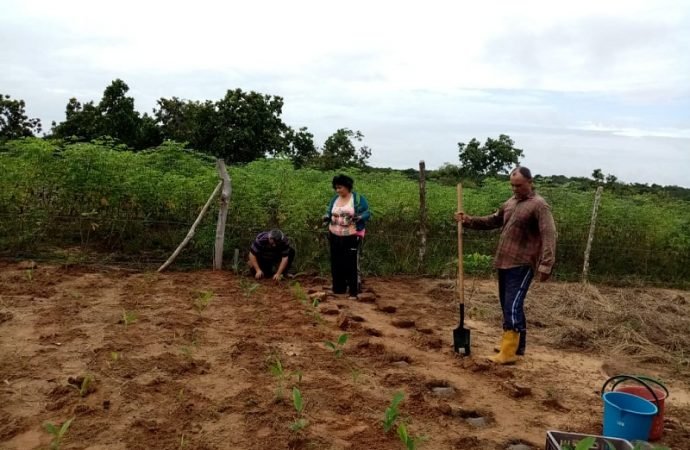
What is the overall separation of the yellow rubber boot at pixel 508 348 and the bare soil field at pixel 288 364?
4.5 inches

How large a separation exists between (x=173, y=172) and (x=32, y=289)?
2747 mm

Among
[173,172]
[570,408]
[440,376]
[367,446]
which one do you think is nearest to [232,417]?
[367,446]

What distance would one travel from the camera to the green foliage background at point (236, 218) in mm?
7281

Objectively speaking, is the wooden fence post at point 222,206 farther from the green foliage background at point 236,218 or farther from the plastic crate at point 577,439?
the plastic crate at point 577,439

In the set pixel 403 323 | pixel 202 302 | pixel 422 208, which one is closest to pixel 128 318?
pixel 202 302

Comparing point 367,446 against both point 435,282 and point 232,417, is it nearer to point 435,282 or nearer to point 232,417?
point 232,417

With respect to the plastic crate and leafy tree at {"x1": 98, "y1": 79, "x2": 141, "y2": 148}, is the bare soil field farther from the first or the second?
leafy tree at {"x1": 98, "y1": 79, "x2": 141, "y2": 148}

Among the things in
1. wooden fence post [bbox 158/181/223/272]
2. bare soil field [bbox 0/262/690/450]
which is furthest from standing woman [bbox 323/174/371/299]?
wooden fence post [bbox 158/181/223/272]

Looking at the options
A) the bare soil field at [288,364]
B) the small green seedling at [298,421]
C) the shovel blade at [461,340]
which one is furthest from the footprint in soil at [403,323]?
the small green seedling at [298,421]

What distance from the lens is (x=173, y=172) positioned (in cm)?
807

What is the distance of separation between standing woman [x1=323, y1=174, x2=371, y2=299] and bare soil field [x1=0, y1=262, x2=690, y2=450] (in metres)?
0.35

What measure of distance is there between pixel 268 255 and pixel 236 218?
101 cm

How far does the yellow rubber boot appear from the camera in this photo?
14.6 ft

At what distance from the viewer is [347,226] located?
625cm
